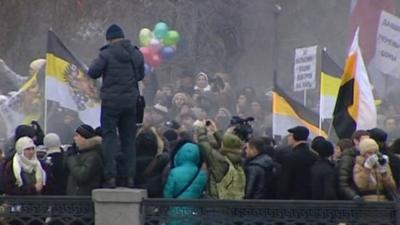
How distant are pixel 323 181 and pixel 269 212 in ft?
2.38

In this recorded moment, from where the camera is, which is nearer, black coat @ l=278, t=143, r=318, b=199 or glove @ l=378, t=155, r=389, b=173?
glove @ l=378, t=155, r=389, b=173

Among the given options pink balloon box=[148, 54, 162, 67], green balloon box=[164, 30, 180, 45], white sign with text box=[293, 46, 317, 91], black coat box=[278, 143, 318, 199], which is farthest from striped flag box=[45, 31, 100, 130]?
green balloon box=[164, 30, 180, 45]

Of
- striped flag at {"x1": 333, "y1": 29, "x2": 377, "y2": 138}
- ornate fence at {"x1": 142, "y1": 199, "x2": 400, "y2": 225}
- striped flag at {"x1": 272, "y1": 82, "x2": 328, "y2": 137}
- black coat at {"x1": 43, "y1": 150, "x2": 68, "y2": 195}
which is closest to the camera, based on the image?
ornate fence at {"x1": 142, "y1": 199, "x2": 400, "y2": 225}

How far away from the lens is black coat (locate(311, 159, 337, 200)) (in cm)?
1466

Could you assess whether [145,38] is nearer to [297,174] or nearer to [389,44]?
[389,44]

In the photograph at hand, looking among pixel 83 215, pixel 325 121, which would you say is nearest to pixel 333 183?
pixel 83 215

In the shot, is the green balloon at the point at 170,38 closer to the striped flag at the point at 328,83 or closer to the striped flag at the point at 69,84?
the striped flag at the point at 328,83

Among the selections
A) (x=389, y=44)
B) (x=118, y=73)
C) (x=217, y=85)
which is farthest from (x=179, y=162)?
(x=217, y=85)

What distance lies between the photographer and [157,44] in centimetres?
2945

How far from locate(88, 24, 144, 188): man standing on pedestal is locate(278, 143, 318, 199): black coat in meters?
1.51

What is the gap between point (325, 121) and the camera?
2003cm

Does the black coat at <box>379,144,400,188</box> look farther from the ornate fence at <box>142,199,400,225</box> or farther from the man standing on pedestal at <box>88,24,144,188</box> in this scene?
the man standing on pedestal at <box>88,24,144,188</box>

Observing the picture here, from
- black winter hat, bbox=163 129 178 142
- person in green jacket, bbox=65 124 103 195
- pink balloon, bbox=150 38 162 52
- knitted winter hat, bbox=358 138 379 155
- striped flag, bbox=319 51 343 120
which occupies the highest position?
pink balloon, bbox=150 38 162 52

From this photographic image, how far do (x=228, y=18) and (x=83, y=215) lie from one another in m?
22.6
